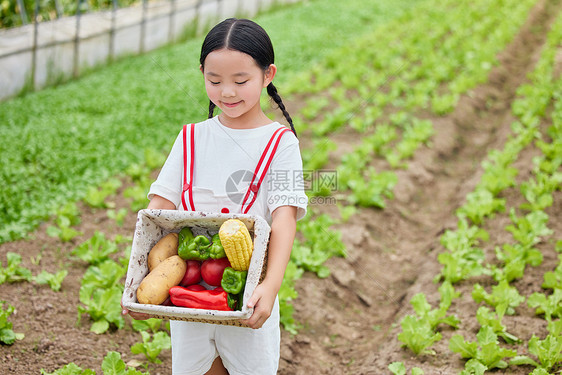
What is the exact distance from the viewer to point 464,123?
7.53 meters

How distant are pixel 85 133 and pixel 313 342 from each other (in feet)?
12.2

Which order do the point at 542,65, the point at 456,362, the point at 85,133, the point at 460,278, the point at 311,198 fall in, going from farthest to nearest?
the point at 542,65 → the point at 85,133 → the point at 311,198 → the point at 460,278 → the point at 456,362

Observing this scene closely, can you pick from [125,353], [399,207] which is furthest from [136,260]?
[399,207]

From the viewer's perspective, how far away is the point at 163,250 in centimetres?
199

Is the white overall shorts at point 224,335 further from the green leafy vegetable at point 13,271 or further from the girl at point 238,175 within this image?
the green leafy vegetable at point 13,271

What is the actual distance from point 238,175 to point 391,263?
2.96m

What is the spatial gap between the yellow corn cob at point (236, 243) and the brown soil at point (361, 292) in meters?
1.52

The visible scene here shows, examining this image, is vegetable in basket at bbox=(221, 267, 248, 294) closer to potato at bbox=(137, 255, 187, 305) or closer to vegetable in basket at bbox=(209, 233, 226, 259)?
vegetable in basket at bbox=(209, 233, 226, 259)

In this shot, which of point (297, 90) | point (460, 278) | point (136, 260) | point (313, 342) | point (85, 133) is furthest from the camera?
point (297, 90)

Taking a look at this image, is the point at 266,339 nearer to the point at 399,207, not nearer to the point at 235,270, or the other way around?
the point at 235,270

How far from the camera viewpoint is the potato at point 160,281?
1854 mm

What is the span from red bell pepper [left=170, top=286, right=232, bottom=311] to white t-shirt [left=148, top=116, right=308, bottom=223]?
0.36 metres

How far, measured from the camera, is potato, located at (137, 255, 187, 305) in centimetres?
185

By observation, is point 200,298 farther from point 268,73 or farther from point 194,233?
A: point 268,73
